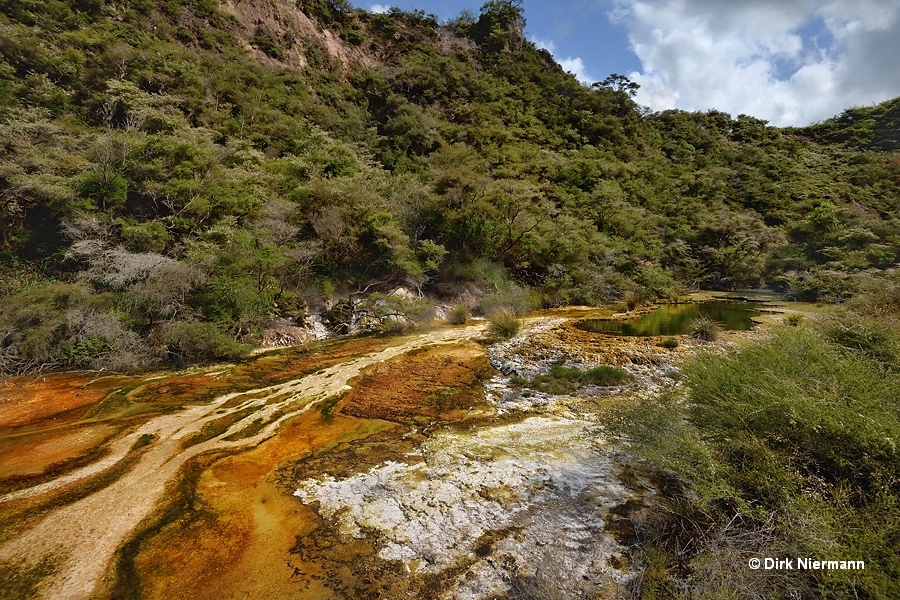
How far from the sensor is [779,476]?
2.06 m

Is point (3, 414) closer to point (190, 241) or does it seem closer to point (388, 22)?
point (190, 241)

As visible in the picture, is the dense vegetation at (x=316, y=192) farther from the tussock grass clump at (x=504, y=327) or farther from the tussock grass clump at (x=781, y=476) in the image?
the tussock grass clump at (x=781, y=476)

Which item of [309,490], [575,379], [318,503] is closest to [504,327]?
[575,379]

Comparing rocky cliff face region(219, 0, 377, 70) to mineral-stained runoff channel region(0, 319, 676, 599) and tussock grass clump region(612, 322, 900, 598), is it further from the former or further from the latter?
tussock grass clump region(612, 322, 900, 598)

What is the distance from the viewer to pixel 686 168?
30.6 metres

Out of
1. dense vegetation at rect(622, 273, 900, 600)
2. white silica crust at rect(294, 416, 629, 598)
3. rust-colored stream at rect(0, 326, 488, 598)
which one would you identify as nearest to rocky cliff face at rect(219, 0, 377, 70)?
rust-colored stream at rect(0, 326, 488, 598)

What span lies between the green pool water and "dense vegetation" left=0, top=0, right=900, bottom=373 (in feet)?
7.82

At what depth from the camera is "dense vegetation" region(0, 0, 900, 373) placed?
8.05 metres

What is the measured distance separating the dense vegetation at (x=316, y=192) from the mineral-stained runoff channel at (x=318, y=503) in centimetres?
329

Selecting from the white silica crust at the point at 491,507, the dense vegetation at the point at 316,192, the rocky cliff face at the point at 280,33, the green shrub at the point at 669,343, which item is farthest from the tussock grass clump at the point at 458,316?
the rocky cliff face at the point at 280,33

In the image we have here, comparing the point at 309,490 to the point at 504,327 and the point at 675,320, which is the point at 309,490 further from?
the point at 675,320
